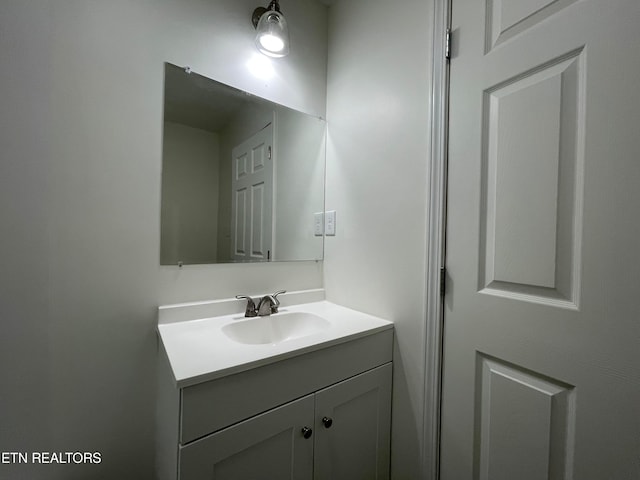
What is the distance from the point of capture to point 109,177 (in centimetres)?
94

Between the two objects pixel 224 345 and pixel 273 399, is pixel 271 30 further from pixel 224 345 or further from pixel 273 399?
pixel 273 399

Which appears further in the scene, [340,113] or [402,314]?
[340,113]

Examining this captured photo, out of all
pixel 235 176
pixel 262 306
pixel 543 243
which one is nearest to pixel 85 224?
pixel 235 176

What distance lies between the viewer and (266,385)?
0.78m

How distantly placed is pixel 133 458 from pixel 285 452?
0.59 meters

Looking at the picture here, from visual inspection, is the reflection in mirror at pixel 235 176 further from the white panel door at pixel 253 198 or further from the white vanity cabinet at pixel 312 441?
the white vanity cabinet at pixel 312 441

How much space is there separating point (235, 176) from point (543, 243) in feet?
3.67

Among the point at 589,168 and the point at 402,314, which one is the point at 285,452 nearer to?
the point at 402,314

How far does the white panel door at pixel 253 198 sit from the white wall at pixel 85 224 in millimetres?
248

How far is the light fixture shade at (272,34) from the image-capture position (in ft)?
3.82

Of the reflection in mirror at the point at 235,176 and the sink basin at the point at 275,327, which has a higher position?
the reflection in mirror at the point at 235,176

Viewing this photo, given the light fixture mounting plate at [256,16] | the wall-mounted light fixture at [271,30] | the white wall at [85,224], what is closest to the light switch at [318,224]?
the white wall at [85,224]

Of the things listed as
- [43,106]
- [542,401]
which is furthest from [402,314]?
[43,106]

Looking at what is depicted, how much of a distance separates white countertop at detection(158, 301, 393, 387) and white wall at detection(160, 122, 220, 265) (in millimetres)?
263
